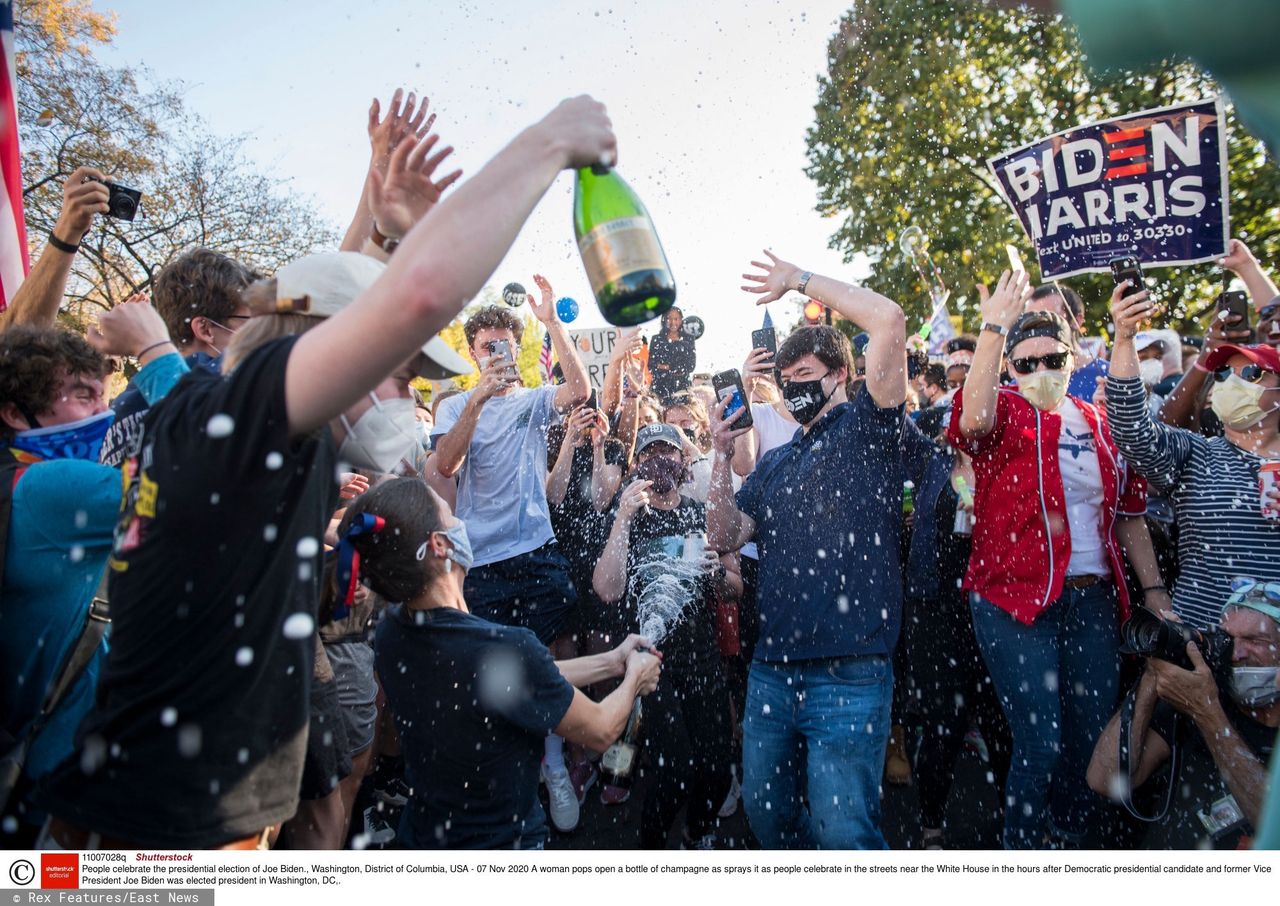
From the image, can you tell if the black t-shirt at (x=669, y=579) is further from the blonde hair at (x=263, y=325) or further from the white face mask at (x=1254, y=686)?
the blonde hair at (x=263, y=325)

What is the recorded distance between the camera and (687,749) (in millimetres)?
4141

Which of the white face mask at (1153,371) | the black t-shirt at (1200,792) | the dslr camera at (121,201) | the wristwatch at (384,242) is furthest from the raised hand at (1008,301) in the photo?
the white face mask at (1153,371)

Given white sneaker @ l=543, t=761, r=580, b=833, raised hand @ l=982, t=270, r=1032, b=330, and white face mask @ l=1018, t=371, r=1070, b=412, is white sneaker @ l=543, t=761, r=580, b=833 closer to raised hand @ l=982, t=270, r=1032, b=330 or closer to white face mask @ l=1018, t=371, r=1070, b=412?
white face mask @ l=1018, t=371, r=1070, b=412

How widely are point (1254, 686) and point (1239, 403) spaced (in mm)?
1293

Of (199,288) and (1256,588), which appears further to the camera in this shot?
(1256,588)

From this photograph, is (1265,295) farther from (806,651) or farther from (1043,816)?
(806,651)

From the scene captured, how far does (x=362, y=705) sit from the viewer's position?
152 inches

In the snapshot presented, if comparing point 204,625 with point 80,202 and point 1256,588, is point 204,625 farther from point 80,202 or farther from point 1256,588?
point 1256,588

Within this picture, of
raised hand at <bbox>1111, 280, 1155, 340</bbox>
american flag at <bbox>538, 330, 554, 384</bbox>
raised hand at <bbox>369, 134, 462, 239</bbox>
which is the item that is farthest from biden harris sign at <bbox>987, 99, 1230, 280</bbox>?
raised hand at <bbox>369, 134, 462, 239</bbox>

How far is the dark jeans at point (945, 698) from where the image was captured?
4.43 m

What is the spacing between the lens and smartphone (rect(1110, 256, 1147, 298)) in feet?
13.1

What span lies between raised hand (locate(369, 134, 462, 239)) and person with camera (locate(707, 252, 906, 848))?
177cm

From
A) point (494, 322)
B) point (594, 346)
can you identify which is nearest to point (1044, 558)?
point (494, 322)

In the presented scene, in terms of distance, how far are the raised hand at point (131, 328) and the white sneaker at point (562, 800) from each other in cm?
309
